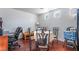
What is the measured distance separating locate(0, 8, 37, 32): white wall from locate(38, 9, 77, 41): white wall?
194mm

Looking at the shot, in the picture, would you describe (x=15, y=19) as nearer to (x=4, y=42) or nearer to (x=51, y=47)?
(x=4, y=42)

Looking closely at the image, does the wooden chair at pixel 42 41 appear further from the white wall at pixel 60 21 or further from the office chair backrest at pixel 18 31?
the office chair backrest at pixel 18 31

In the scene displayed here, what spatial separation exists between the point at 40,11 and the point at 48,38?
1.91 feet

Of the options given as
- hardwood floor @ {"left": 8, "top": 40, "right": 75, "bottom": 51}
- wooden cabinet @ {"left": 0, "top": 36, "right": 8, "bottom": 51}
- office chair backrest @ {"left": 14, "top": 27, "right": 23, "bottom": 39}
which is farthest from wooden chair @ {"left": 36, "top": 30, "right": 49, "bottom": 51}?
wooden cabinet @ {"left": 0, "top": 36, "right": 8, "bottom": 51}

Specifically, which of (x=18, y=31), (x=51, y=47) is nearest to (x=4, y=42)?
(x=18, y=31)

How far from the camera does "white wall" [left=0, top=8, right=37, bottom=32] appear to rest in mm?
2432

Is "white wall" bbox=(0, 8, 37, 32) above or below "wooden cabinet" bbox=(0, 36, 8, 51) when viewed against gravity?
above

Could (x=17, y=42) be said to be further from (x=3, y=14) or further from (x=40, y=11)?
(x=40, y=11)

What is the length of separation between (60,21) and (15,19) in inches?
36.2

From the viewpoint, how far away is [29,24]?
2.48 m

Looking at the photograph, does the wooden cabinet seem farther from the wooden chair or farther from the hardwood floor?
the wooden chair

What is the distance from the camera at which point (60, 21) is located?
248cm

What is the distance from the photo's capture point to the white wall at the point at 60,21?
2.46 metres
